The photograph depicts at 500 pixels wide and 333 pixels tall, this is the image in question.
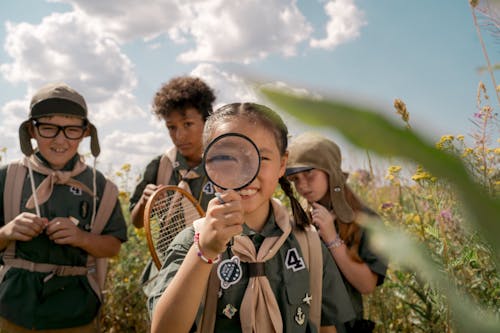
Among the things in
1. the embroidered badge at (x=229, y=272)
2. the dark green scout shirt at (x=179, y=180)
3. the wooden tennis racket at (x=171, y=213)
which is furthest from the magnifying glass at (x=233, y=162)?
the dark green scout shirt at (x=179, y=180)

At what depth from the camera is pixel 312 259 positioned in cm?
198

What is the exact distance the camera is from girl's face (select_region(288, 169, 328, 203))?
284 centimetres

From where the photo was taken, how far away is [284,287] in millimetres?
1879

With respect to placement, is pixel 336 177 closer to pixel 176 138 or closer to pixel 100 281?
pixel 176 138

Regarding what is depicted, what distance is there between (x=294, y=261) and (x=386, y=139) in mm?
1856

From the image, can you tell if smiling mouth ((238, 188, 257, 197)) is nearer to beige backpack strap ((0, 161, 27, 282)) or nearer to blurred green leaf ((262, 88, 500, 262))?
blurred green leaf ((262, 88, 500, 262))

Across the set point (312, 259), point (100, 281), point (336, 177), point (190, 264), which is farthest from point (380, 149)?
point (100, 281)

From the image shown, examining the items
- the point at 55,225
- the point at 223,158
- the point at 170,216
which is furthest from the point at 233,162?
the point at 55,225

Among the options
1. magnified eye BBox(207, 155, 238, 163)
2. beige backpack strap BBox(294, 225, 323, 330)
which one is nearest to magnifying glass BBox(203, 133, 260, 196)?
magnified eye BBox(207, 155, 238, 163)

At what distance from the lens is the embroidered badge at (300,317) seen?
1859 millimetres

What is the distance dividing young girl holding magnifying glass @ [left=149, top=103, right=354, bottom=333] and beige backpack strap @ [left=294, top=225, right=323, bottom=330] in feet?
0.06

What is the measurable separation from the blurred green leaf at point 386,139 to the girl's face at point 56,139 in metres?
3.11

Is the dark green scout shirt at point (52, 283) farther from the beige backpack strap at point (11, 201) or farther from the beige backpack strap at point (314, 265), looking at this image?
the beige backpack strap at point (314, 265)

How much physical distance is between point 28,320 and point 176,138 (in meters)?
1.56
